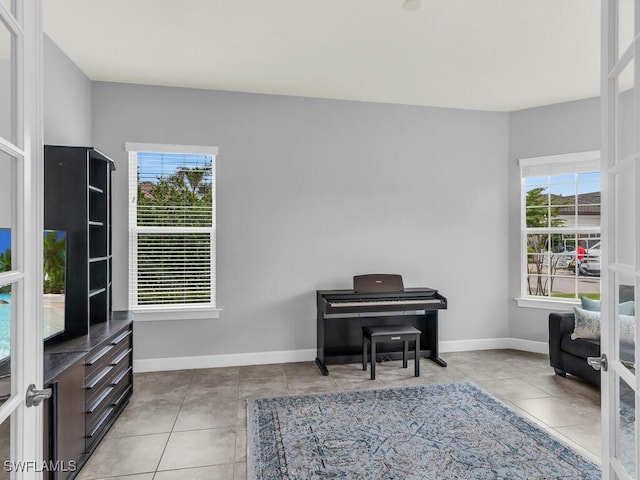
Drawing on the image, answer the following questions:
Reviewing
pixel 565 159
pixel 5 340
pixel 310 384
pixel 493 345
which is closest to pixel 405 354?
pixel 310 384

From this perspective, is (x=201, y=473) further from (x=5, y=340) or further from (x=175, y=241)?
(x=175, y=241)

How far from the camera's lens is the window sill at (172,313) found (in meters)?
3.82

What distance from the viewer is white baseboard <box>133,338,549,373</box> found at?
387 cm

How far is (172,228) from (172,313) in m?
0.86

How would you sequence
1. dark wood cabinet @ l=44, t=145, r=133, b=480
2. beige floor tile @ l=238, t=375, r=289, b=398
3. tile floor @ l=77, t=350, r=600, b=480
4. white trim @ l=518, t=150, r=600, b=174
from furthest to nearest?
white trim @ l=518, t=150, r=600, b=174
beige floor tile @ l=238, t=375, r=289, b=398
tile floor @ l=77, t=350, r=600, b=480
dark wood cabinet @ l=44, t=145, r=133, b=480

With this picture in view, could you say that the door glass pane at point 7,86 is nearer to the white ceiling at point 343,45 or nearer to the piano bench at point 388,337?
the white ceiling at point 343,45

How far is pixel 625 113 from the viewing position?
107cm

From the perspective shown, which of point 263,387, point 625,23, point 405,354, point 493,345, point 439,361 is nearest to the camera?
point 625,23

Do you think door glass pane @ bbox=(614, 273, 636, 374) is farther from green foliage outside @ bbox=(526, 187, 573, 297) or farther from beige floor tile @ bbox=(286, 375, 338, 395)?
green foliage outside @ bbox=(526, 187, 573, 297)

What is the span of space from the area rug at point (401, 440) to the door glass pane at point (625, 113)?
191 centimetres

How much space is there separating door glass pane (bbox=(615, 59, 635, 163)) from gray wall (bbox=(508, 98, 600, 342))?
3688 mm

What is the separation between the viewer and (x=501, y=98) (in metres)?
4.20

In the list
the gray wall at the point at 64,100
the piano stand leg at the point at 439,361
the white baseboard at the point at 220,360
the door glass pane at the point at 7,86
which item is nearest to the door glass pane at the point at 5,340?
the door glass pane at the point at 7,86

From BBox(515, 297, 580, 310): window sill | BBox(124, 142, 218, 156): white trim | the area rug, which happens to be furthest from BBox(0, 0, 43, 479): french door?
BBox(515, 297, 580, 310): window sill
